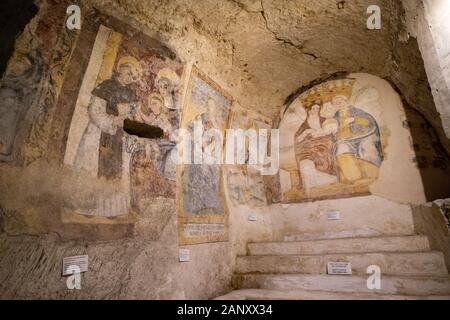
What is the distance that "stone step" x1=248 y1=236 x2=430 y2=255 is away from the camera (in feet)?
10.7

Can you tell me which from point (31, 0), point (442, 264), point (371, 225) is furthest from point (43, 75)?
point (371, 225)

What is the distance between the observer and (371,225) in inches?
164

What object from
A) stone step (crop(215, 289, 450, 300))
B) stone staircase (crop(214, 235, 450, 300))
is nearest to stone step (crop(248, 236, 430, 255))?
stone staircase (crop(214, 235, 450, 300))

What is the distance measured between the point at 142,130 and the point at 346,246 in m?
2.69

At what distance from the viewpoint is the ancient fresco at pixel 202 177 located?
10.7 ft

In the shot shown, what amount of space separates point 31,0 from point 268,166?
12.7 ft

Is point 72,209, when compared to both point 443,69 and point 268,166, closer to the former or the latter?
point 443,69

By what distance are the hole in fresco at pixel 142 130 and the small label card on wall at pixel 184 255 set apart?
1205mm

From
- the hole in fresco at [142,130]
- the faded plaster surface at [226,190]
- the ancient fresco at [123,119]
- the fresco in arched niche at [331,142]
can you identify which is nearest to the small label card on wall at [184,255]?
the faded plaster surface at [226,190]

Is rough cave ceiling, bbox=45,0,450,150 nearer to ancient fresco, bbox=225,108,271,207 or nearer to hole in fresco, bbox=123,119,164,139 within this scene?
ancient fresco, bbox=225,108,271,207

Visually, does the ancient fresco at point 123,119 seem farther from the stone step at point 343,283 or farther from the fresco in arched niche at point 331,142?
the fresco in arched niche at point 331,142

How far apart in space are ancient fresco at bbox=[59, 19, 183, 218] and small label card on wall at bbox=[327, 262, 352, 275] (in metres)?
1.90

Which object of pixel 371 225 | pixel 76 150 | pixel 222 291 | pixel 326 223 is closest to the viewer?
pixel 76 150

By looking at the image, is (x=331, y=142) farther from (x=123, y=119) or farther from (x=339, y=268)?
(x=123, y=119)
